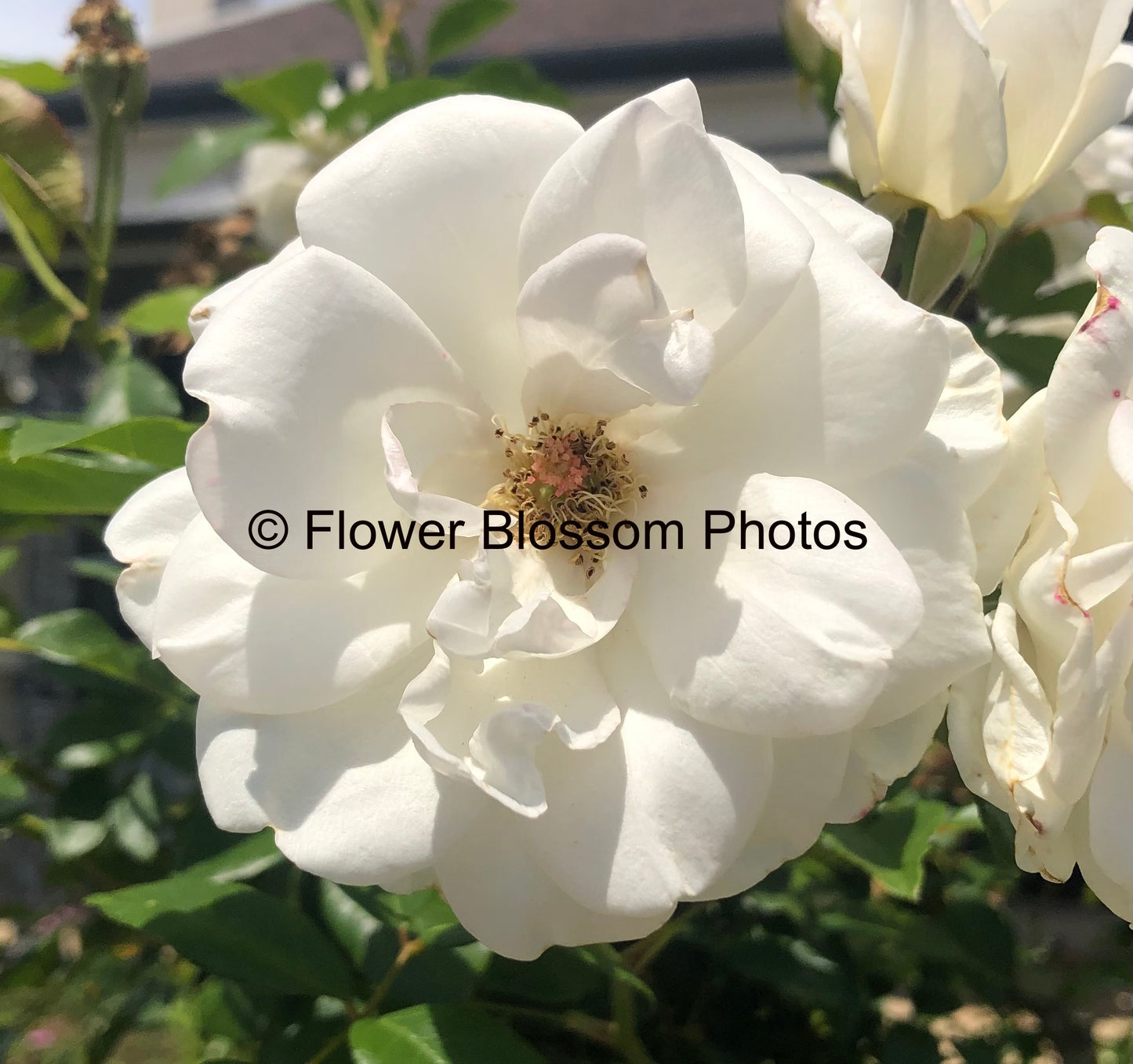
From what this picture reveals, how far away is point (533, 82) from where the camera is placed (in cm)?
91

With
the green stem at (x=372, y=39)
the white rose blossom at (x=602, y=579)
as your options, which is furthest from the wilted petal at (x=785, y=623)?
the green stem at (x=372, y=39)

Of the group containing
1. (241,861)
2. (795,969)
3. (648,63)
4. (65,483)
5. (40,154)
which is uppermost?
(40,154)

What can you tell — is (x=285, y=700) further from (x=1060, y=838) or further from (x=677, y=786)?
(x=1060, y=838)

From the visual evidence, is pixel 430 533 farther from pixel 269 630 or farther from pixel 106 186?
pixel 106 186

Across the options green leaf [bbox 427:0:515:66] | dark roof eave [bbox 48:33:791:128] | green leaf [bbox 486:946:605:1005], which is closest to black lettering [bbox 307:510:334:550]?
green leaf [bbox 486:946:605:1005]

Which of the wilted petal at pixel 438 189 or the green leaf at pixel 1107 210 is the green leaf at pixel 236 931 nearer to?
the wilted petal at pixel 438 189

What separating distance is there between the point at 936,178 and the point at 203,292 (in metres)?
0.60

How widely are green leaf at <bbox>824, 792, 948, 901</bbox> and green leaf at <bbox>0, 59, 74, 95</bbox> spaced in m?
0.81

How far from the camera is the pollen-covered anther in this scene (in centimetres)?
48

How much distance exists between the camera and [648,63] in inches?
61.9

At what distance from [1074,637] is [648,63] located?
1.48m

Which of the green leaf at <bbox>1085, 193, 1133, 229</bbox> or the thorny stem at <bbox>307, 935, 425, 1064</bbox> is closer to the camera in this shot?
the thorny stem at <bbox>307, 935, 425, 1064</bbox>

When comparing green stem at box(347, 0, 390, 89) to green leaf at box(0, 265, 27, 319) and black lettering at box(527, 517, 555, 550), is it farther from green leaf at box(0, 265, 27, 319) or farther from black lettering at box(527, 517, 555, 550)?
black lettering at box(527, 517, 555, 550)

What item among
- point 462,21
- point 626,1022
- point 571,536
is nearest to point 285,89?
point 462,21
